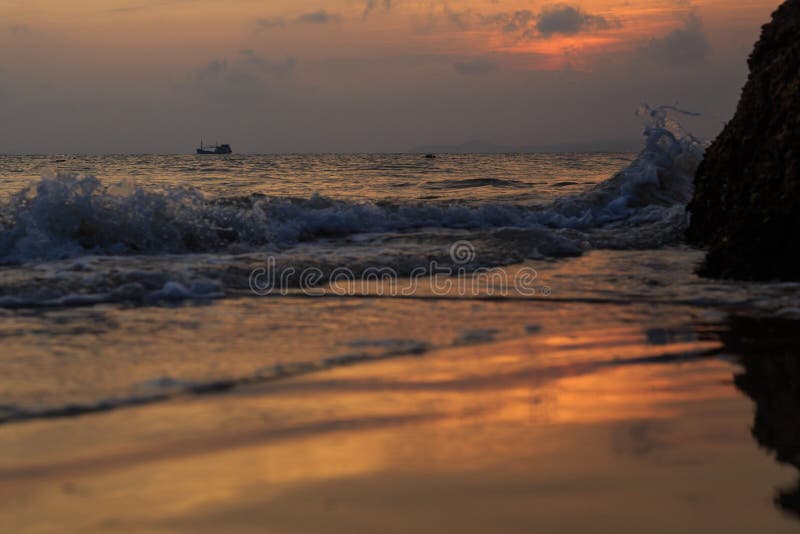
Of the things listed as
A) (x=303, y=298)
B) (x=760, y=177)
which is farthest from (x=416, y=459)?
(x=760, y=177)

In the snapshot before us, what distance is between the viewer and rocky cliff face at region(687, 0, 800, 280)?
5988mm

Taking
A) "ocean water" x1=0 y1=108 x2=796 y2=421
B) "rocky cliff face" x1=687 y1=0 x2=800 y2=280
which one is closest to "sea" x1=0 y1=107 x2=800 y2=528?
"ocean water" x1=0 y1=108 x2=796 y2=421

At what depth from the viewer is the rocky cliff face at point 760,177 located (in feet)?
19.6

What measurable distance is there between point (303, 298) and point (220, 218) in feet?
13.2

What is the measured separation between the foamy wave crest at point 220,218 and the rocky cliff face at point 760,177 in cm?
126

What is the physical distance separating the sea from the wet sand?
10 centimetres

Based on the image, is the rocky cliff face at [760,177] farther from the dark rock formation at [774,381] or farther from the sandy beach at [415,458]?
the sandy beach at [415,458]

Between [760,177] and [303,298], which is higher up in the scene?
[760,177]

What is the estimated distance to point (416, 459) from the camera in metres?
2.50

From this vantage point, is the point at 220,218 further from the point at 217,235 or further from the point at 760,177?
the point at 760,177

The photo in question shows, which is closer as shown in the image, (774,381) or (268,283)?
(774,381)

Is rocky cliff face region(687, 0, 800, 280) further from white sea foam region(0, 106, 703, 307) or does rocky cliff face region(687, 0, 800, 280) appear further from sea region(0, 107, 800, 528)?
white sea foam region(0, 106, 703, 307)

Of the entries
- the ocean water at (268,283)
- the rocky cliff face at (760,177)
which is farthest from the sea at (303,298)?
the rocky cliff face at (760,177)

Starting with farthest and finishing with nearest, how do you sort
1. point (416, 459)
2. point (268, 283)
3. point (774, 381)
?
point (268, 283) < point (774, 381) < point (416, 459)
